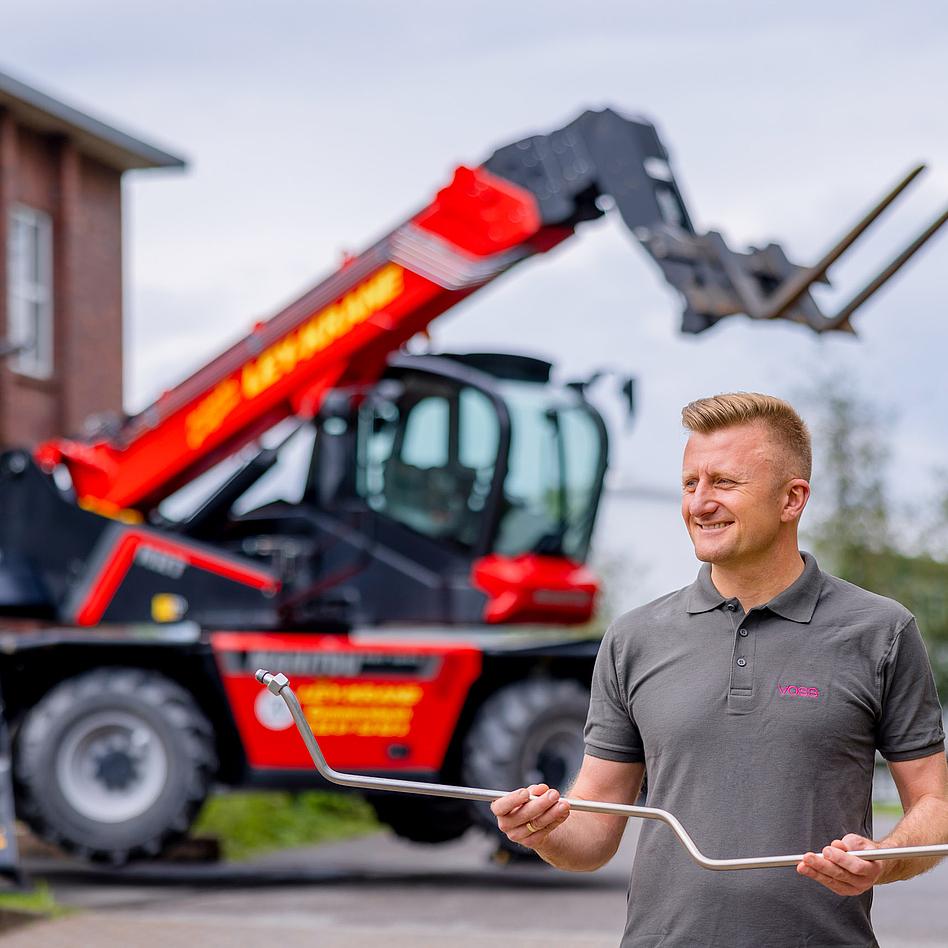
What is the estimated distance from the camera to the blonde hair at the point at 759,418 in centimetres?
306

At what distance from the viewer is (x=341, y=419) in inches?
470

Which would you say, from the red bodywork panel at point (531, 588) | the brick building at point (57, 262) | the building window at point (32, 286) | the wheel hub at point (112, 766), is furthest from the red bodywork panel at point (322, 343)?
the building window at point (32, 286)

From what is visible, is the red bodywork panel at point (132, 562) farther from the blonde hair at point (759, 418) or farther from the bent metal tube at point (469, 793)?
the bent metal tube at point (469, 793)

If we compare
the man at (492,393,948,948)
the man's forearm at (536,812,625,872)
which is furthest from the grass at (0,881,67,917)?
the man at (492,393,948,948)

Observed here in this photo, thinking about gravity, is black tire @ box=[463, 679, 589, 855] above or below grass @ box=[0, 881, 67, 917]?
above

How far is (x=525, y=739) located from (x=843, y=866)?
337 inches

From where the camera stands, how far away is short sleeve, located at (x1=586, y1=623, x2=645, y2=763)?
3.19 metres

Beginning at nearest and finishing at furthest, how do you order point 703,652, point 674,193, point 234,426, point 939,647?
point 703,652 → point 674,193 → point 234,426 → point 939,647

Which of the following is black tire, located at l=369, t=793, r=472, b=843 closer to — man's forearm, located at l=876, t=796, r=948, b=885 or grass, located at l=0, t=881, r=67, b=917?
grass, located at l=0, t=881, r=67, b=917

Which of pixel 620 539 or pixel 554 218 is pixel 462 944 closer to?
pixel 554 218

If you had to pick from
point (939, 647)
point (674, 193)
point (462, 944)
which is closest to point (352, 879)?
point (462, 944)

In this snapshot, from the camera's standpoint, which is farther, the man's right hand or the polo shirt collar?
the polo shirt collar

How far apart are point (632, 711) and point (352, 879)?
9.09 meters

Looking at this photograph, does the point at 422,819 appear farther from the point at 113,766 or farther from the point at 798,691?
the point at 798,691
